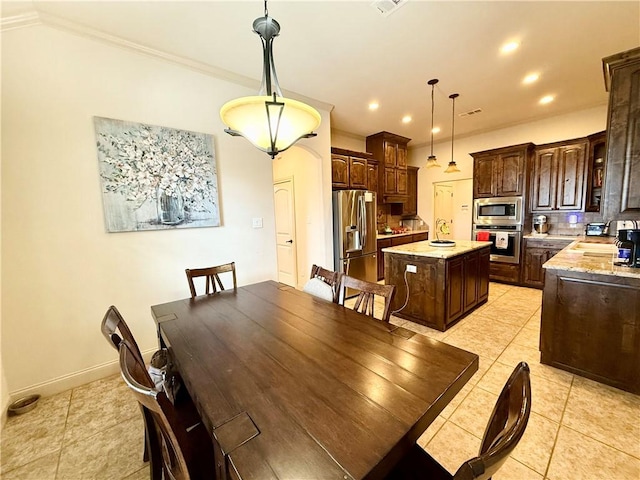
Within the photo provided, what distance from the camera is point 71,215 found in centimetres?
207

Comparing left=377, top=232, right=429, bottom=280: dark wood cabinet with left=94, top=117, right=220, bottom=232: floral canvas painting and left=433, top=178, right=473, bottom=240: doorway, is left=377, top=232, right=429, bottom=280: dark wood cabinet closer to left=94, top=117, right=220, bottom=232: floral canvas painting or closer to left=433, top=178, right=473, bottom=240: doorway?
left=433, top=178, right=473, bottom=240: doorway

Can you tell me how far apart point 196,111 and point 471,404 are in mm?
3512

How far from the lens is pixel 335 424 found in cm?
81

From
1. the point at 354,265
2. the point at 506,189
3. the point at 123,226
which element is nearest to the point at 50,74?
the point at 123,226

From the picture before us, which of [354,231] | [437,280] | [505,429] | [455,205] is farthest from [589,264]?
[455,205]

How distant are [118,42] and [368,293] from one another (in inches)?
115

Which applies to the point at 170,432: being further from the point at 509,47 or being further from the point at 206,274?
the point at 509,47

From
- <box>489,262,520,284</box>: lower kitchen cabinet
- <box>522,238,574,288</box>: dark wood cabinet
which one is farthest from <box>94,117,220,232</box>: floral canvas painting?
<box>522,238,574,288</box>: dark wood cabinet

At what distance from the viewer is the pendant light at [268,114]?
1.26 metres

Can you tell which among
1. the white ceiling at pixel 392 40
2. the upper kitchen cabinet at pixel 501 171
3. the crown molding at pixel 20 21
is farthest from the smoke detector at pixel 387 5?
the upper kitchen cabinet at pixel 501 171

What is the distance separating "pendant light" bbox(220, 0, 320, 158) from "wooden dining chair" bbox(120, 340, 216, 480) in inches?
44.3

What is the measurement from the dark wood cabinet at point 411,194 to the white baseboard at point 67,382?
5677mm

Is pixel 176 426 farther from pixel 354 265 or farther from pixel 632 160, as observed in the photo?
pixel 354 265

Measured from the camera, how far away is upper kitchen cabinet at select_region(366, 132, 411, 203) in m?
5.18
